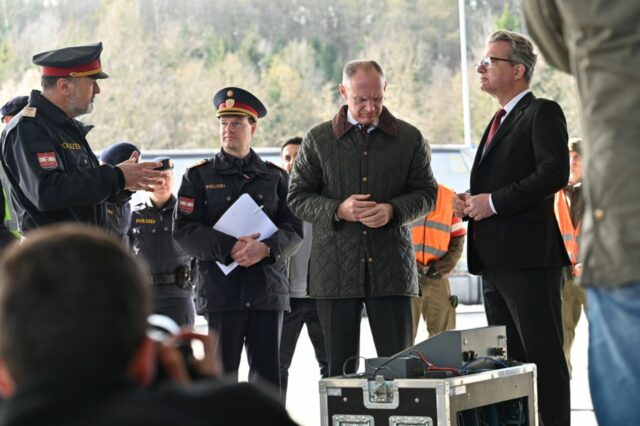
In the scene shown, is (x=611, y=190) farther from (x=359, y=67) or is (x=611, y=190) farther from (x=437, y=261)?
(x=437, y=261)

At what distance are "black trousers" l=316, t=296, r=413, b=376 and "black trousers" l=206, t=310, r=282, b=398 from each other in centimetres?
38

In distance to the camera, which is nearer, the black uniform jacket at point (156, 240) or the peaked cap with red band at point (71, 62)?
the peaked cap with red band at point (71, 62)

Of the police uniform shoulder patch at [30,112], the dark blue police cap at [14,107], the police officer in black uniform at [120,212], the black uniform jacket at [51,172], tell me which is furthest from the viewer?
Result: the dark blue police cap at [14,107]

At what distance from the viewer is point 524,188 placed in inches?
176

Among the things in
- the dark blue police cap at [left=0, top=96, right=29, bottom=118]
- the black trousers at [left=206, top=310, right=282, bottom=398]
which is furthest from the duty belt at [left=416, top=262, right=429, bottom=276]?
the dark blue police cap at [left=0, top=96, right=29, bottom=118]

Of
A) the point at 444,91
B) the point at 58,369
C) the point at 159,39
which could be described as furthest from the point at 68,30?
the point at 58,369

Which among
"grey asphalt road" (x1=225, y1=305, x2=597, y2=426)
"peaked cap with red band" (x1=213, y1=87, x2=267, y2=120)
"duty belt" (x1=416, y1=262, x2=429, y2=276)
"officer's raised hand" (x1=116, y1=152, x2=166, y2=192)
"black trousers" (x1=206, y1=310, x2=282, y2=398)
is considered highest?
"peaked cap with red band" (x1=213, y1=87, x2=267, y2=120)

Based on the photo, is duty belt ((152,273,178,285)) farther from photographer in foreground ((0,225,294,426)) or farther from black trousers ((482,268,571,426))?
photographer in foreground ((0,225,294,426))

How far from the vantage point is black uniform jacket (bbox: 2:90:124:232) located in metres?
4.21

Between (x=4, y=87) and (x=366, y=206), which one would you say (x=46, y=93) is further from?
(x=4, y=87)

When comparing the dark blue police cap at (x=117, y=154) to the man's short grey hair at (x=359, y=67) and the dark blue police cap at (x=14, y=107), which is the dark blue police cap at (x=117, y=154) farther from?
the man's short grey hair at (x=359, y=67)

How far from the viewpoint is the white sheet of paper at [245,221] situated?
507 centimetres

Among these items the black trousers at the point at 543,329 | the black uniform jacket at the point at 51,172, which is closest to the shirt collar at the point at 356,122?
the black trousers at the point at 543,329

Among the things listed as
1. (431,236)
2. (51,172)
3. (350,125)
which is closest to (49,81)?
(51,172)
